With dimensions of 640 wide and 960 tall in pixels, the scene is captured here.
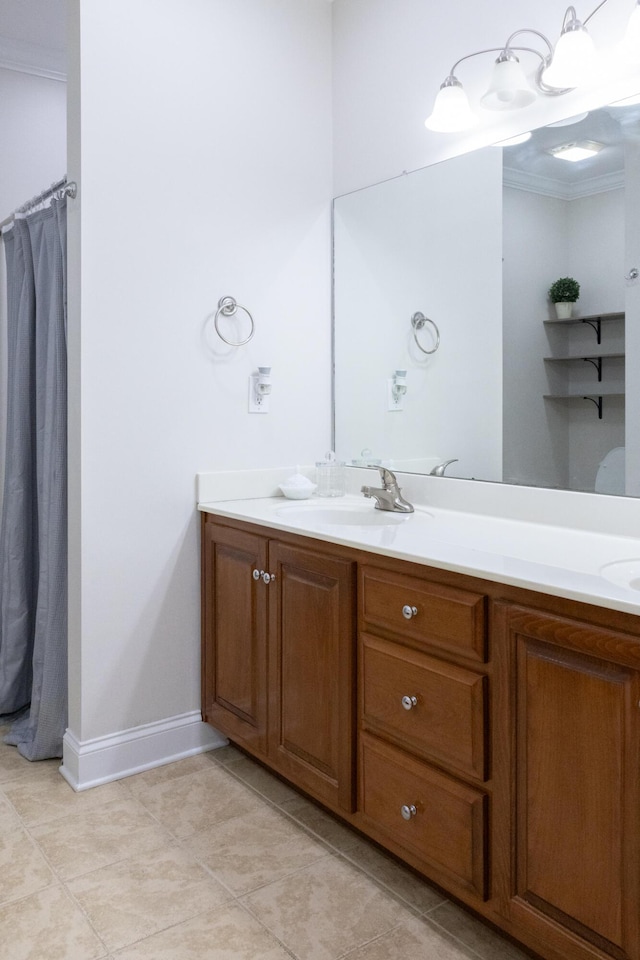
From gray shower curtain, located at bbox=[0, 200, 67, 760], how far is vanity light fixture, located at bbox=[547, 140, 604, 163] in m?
1.48

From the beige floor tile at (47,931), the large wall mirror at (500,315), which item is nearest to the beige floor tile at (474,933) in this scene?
the beige floor tile at (47,931)

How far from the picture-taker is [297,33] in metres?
2.60

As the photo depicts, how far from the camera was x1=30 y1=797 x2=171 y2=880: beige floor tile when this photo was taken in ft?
6.10

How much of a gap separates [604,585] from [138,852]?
54.2 inches

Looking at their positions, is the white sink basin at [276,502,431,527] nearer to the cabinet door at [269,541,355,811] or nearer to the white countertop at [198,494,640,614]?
the white countertop at [198,494,640,614]

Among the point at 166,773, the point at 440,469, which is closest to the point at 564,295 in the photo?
the point at 440,469

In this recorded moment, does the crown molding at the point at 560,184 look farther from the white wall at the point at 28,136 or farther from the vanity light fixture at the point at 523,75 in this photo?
the white wall at the point at 28,136

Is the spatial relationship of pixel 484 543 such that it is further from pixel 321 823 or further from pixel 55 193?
pixel 55 193

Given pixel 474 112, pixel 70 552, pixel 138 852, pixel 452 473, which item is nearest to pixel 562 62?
pixel 474 112

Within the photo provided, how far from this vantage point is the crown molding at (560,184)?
179 cm

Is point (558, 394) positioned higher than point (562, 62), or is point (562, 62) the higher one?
point (562, 62)

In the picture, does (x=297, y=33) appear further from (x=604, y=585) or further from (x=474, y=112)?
(x=604, y=585)

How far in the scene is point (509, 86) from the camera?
6.17 ft

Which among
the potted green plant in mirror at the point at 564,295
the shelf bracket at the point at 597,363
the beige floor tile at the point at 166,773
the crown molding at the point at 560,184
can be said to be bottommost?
the beige floor tile at the point at 166,773
